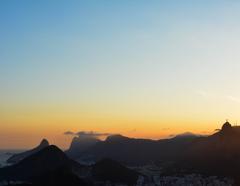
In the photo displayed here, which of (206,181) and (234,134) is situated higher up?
(234,134)

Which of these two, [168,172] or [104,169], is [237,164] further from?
[104,169]

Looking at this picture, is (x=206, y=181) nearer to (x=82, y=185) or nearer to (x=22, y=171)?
(x=82, y=185)

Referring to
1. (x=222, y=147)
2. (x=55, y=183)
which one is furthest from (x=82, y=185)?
(x=222, y=147)

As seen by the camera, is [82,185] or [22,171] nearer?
[82,185]

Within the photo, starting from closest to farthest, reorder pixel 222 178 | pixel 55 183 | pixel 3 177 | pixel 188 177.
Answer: pixel 55 183
pixel 222 178
pixel 188 177
pixel 3 177

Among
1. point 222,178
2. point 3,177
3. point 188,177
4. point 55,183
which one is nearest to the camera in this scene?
point 55,183

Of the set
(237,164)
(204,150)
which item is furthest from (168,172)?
(237,164)

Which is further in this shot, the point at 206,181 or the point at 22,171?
the point at 22,171

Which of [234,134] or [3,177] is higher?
[234,134]

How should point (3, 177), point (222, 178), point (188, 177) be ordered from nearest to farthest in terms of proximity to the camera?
point (222, 178), point (188, 177), point (3, 177)
